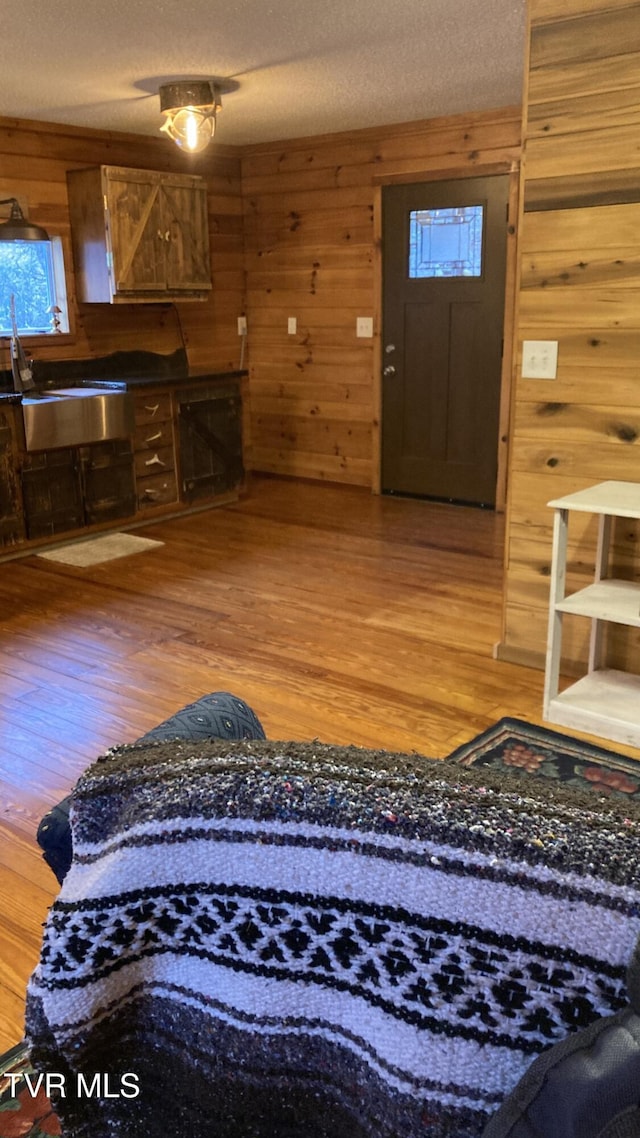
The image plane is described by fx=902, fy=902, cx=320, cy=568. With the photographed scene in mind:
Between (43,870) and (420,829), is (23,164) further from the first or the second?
(420,829)

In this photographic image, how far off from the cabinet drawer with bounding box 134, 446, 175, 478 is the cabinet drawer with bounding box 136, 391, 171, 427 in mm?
188

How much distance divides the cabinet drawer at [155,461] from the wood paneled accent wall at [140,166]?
33.3 inches

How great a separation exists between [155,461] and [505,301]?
2.33 meters

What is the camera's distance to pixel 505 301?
17.7 feet

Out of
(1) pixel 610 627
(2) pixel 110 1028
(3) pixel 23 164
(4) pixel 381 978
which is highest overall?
(3) pixel 23 164

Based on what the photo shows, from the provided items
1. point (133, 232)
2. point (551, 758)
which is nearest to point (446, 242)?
point (133, 232)

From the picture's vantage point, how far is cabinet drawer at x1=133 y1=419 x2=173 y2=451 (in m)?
5.43

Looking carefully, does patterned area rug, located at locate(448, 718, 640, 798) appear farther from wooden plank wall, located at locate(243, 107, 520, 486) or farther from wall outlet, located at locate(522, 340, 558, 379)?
wooden plank wall, located at locate(243, 107, 520, 486)

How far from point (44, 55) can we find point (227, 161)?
8.88 feet

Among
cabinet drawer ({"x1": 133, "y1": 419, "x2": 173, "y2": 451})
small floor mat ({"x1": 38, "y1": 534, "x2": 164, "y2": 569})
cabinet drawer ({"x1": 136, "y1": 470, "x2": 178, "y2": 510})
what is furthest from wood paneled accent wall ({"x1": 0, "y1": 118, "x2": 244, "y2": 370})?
small floor mat ({"x1": 38, "y1": 534, "x2": 164, "y2": 569})

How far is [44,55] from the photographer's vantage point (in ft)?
12.8

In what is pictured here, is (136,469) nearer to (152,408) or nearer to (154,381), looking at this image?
(152,408)

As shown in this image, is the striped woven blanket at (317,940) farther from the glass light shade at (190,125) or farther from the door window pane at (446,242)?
the door window pane at (446,242)

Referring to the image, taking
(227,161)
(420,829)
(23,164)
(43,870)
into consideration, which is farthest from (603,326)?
(227,161)
